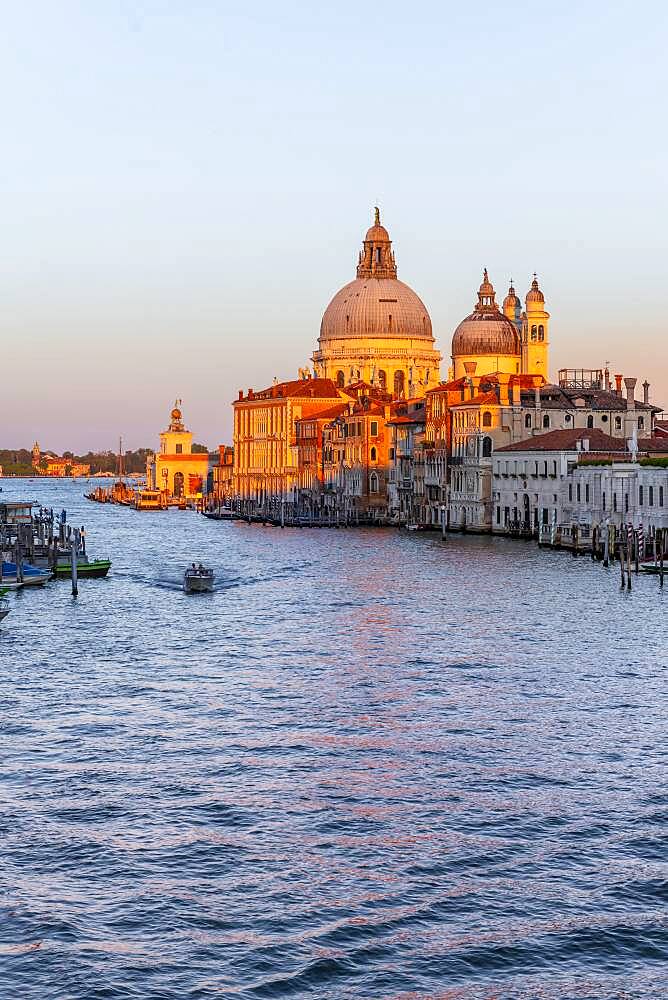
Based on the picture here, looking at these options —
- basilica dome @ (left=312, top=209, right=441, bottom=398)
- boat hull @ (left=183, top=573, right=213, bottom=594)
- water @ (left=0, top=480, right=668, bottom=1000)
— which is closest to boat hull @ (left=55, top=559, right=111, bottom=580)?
boat hull @ (left=183, top=573, right=213, bottom=594)

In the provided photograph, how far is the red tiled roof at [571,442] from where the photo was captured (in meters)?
91.4

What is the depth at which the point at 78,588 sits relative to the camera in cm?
6247

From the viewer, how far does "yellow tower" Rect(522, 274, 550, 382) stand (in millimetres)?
153250

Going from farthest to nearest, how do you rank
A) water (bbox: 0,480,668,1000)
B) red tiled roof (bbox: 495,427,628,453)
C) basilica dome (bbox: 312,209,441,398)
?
basilica dome (bbox: 312,209,441,398), red tiled roof (bbox: 495,427,628,453), water (bbox: 0,480,668,1000)

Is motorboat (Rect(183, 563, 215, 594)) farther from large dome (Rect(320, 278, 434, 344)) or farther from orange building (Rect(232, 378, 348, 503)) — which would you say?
large dome (Rect(320, 278, 434, 344))

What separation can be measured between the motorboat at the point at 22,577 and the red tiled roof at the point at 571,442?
36.8 m

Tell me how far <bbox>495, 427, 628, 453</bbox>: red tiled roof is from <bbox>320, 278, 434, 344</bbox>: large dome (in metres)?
78.5

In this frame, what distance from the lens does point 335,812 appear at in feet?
79.4

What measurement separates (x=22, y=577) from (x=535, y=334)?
99.6 metres

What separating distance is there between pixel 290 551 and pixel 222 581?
76.8 ft

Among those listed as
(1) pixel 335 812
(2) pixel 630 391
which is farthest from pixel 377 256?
(1) pixel 335 812

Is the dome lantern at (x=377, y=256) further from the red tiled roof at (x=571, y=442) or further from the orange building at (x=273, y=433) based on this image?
the red tiled roof at (x=571, y=442)

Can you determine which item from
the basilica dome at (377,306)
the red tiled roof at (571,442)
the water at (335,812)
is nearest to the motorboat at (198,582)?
the water at (335,812)

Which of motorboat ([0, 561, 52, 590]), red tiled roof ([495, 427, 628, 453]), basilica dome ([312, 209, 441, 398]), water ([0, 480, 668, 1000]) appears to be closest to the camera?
water ([0, 480, 668, 1000])
